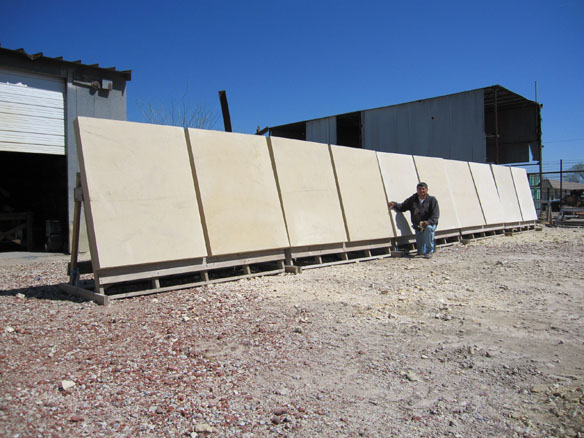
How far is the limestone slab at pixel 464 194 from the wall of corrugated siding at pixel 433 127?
5391 millimetres

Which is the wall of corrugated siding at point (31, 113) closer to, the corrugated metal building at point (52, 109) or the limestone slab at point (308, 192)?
the corrugated metal building at point (52, 109)

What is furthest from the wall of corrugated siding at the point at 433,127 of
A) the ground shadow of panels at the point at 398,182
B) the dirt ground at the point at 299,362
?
the dirt ground at the point at 299,362

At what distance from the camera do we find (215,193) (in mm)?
6402

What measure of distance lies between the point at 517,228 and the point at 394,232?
841cm

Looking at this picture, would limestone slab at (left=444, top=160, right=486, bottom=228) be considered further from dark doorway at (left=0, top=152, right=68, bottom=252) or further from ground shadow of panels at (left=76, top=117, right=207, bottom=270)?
dark doorway at (left=0, top=152, right=68, bottom=252)

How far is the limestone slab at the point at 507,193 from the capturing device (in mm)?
14766

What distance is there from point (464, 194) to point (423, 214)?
11.9 ft

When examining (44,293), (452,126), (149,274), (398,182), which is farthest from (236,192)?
(452,126)

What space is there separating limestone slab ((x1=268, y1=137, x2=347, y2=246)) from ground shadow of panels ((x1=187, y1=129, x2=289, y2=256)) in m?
0.21

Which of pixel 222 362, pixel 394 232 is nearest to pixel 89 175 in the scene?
pixel 222 362

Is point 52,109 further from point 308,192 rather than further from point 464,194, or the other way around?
point 464,194

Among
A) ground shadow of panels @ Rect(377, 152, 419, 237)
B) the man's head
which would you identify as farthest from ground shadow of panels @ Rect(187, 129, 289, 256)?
the man's head

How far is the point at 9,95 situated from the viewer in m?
10.7

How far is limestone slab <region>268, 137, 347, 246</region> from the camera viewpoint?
7.42 metres
